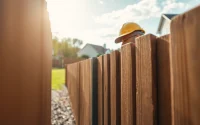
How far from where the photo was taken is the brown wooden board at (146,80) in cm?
116

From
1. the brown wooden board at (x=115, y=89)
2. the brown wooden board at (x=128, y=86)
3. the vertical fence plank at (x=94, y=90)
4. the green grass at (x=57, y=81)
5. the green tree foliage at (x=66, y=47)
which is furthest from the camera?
the green tree foliage at (x=66, y=47)

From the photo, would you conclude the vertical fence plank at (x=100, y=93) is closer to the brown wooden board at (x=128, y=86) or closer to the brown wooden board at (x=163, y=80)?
the brown wooden board at (x=128, y=86)

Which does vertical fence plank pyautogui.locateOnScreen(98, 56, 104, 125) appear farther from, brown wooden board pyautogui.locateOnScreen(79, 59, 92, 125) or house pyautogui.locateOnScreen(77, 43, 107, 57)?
house pyautogui.locateOnScreen(77, 43, 107, 57)

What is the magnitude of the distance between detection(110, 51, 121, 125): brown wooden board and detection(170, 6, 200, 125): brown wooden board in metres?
0.86

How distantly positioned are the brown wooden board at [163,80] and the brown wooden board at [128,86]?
11.1 inches

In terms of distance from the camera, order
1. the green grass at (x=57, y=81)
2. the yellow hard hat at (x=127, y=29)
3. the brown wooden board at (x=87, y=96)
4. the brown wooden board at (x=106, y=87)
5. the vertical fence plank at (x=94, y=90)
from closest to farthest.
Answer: the brown wooden board at (x=106, y=87), the vertical fence plank at (x=94, y=90), the brown wooden board at (x=87, y=96), the yellow hard hat at (x=127, y=29), the green grass at (x=57, y=81)

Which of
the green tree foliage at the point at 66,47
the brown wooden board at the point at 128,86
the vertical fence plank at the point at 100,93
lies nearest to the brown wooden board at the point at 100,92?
the vertical fence plank at the point at 100,93

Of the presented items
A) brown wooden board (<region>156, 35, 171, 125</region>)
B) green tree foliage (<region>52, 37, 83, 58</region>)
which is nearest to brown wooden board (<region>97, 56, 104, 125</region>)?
brown wooden board (<region>156, 35, 171, 125</region>)

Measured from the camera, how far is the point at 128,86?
147 cm

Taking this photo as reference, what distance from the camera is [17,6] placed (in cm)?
89

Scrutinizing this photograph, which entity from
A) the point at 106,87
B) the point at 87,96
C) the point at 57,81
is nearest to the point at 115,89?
the point at 106,87

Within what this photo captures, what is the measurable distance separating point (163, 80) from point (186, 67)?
0.26 meters

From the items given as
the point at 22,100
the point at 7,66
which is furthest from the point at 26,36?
the point at 22,100

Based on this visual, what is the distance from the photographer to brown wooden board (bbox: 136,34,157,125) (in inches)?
45.5
